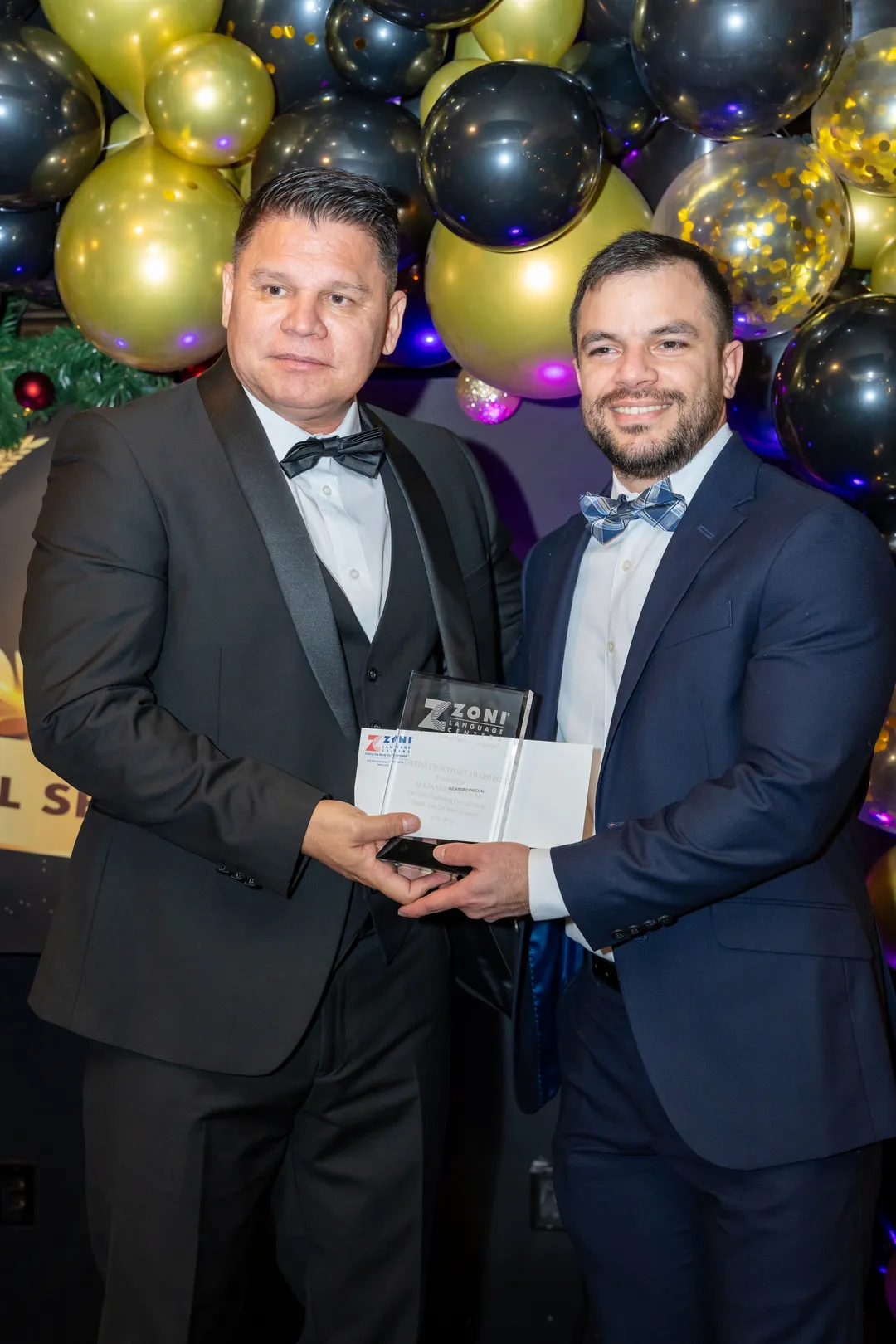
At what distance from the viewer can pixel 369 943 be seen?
1.99m

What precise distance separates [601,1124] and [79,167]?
2.12 m

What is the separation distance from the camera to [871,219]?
240 cm

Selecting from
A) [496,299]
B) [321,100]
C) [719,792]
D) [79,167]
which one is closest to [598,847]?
[719,792]

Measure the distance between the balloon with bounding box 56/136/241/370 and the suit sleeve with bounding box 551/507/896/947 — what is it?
51.0 inches

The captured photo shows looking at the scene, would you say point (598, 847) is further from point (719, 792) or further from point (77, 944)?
point (77, 944)

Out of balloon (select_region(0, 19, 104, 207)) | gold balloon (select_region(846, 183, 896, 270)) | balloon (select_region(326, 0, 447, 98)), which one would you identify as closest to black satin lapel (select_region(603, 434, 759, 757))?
gold balloon (select_region(846, 183, 896, 270))

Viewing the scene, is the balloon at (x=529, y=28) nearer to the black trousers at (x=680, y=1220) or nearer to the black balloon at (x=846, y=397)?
the black balloon at (x=846, y=397)

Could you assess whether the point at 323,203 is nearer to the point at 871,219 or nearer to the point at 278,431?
the point at 278,431

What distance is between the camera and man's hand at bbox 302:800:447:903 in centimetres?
179

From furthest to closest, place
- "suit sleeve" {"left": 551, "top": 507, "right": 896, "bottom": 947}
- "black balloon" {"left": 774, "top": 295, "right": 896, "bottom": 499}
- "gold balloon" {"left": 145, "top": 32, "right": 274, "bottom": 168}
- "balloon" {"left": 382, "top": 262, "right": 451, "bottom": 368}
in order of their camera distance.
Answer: "balloon" {"left": 382, "top": 262, "right": 451, "bottom": 368}, "gold balloon" {"left": 145, "top": 32, "right": 274, "bottom": 168}, "black balloon" {"left": 774, "top": 295, "right": 896, "bottom": 499}, "suit sleeve" {"left": 551, "top": 507, "right": 896, "bottom": 947}

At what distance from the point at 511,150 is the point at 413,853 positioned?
4.08 ft

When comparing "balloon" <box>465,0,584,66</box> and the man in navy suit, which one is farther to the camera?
"balloon" <box>465,0,584,66</box>

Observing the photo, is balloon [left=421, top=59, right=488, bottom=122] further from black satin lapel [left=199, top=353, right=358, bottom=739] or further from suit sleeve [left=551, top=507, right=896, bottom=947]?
suit sleeve [left=551, top=507, right=896, bottom=947]

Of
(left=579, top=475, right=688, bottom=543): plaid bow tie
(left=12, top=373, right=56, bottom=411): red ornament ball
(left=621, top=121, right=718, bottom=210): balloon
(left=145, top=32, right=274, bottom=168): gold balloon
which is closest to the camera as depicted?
(left=579, top=475, right=688, bottom=543): plaid bow tie
